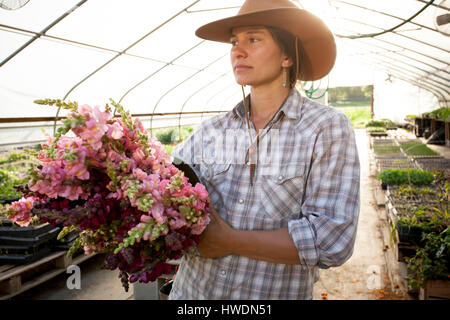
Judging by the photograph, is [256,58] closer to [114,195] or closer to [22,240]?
[114,195]

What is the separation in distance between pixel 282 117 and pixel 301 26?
34cm

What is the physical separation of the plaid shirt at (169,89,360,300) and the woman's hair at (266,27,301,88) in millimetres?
115

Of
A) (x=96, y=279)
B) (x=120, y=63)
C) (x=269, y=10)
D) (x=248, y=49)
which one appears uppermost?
(x=120, y=63)

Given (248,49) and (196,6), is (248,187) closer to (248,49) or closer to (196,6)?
(248,49)

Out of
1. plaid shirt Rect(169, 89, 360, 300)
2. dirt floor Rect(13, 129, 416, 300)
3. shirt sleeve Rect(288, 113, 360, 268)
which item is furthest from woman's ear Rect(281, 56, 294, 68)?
→ dirt floor Rect(13, 129, 416, 300)

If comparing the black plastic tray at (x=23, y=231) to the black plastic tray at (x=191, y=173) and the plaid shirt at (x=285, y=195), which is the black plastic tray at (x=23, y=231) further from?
the black plastic tray at (x=191, y=173)

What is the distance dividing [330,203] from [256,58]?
1.73 feet

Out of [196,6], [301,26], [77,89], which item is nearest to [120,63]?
[77,89]

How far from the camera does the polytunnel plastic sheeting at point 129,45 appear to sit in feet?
13.6

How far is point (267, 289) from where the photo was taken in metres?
1.16

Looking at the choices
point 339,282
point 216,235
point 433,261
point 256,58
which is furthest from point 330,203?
point 339,282

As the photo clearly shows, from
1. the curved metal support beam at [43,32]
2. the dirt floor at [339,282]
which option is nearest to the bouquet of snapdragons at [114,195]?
the dirt floor at [339,282]

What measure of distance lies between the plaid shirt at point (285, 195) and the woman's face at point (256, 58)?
0.38 feet
